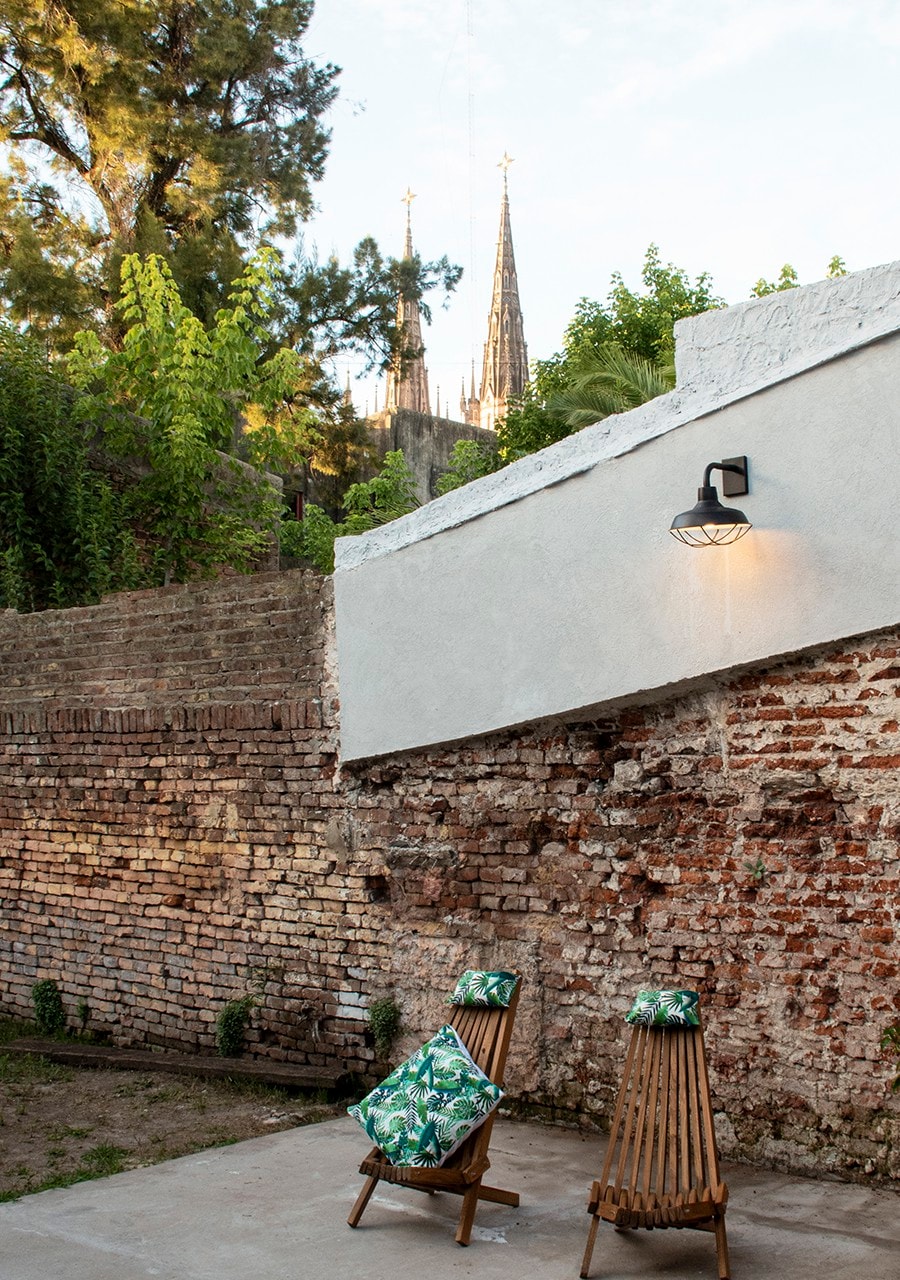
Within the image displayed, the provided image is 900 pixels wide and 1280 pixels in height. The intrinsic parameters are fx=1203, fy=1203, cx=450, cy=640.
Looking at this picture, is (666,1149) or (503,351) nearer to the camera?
(666,1149)

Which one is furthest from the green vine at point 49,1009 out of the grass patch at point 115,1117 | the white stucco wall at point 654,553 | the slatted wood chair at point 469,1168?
the slatted wood chair at point 469,1168

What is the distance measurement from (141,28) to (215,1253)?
21244 mm

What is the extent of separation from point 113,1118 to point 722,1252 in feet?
11.1

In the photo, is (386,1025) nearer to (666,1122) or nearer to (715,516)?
(666,1122)

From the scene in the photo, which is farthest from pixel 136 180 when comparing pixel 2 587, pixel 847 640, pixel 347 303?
pixel 847 640

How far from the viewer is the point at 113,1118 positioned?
6078 millimetres

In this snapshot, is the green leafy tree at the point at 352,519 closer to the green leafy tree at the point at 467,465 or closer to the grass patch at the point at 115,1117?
the green leafy tree at the point at 467,465

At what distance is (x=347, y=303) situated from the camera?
979 inches

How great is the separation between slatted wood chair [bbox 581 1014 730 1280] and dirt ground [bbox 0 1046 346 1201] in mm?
2143

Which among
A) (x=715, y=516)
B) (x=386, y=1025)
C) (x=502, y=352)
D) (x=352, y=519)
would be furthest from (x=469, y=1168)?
(x=502, y=352)

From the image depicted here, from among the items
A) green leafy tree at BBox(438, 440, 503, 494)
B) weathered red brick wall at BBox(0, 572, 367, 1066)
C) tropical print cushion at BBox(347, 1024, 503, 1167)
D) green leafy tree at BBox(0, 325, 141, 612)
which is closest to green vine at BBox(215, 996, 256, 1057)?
weathered red brick wall at BBox(0, 572, 367, 1066)

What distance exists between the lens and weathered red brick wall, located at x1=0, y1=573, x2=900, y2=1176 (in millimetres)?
4836

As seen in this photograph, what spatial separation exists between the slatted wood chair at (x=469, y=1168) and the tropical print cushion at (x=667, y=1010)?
1.82ft

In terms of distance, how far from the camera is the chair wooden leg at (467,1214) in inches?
170
